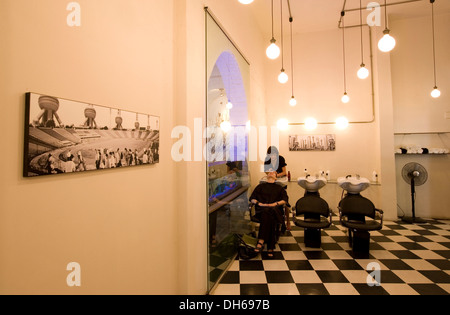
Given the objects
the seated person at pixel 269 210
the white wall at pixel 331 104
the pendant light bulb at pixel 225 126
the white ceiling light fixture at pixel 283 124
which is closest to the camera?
the pendant light bulb at pixel 225 126

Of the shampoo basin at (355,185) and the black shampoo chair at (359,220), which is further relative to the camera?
the shampoo basin at (355,185)

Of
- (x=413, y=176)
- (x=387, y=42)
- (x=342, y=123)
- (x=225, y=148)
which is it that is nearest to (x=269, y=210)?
(x=225, y=148)

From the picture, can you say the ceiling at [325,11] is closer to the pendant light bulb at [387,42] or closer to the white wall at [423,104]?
the white wall at [423,104]

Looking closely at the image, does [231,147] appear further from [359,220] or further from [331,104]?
[331,104]

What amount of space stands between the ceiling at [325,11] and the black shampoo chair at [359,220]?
12.6ft

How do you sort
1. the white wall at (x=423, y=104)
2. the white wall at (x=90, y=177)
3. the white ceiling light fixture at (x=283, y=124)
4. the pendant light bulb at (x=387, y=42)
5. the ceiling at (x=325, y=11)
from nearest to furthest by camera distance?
the white wall at (x=90, y=177)
the pendant light bulb at (x=387, y=42)
the ceiling at (x=325, y=11)
the white wall at (x=423, y=104)
the white ceiling light fixture at (x=283, y=124)

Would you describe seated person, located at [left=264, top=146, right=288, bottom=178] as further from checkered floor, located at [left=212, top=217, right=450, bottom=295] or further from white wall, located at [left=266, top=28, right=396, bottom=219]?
checkered floor, located at [left=212, top=217, right=450, bottom=295]

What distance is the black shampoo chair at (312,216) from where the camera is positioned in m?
3.91

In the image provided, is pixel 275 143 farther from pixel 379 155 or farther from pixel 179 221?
pixel 179 221

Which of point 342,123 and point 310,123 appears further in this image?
point 310,123

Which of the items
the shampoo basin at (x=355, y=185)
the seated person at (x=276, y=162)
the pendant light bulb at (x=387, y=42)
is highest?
the pendant light bulb at (x=387, y=42)

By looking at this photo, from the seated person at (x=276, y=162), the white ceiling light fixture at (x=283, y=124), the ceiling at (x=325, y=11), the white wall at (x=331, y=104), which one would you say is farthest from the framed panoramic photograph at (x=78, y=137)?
the white wall at (x=331, y=104)

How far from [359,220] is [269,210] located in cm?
Answer: 145

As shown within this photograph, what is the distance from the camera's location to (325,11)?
208 inches
